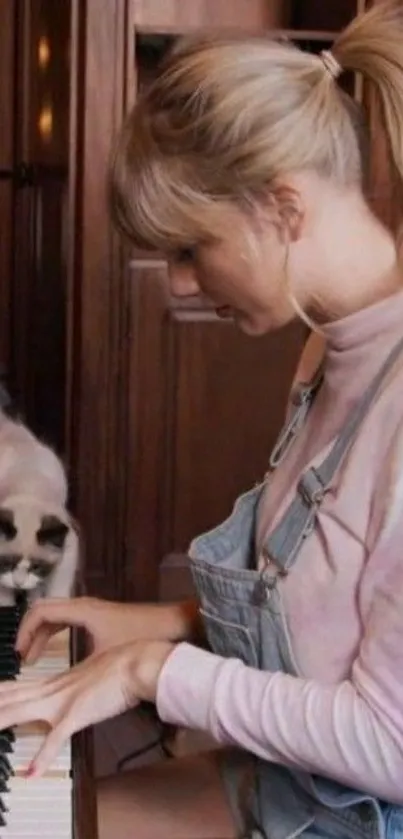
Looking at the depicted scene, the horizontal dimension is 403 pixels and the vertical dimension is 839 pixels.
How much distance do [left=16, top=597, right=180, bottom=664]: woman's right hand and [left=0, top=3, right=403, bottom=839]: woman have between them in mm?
127

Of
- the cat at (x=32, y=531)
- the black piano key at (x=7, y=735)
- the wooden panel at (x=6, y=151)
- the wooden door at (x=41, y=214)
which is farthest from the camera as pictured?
the wooden panel at (x=6, y=151)

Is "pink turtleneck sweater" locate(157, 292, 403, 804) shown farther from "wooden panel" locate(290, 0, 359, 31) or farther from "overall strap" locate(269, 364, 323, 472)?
"wooden panel" locate(290, 0, 359, 31)

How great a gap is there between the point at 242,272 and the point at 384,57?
0.18 metres

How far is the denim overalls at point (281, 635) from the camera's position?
982 mm

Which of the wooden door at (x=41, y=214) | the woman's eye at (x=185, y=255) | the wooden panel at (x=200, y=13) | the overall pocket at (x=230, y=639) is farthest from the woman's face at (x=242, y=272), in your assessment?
the wooden panel at (x=200, y=13)

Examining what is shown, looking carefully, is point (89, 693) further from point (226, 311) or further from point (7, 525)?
point (7, 525)

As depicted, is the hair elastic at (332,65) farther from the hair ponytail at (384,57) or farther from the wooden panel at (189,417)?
the wooden panel at (189,417)

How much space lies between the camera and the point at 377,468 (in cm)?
94

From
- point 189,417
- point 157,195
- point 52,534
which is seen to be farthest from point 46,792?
point 189,417

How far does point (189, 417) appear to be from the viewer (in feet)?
8.66

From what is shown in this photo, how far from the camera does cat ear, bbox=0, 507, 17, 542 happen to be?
4.94 ft

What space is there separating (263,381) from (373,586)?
176 centimetres

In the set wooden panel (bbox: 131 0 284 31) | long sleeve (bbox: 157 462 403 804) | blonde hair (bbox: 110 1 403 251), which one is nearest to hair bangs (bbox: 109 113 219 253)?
blonde hair (bbox: 110 1 403 251)

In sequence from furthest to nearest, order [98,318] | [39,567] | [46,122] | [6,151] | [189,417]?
[6,151] < [46,122] < [189,417] < [98,318] < [39,567]
